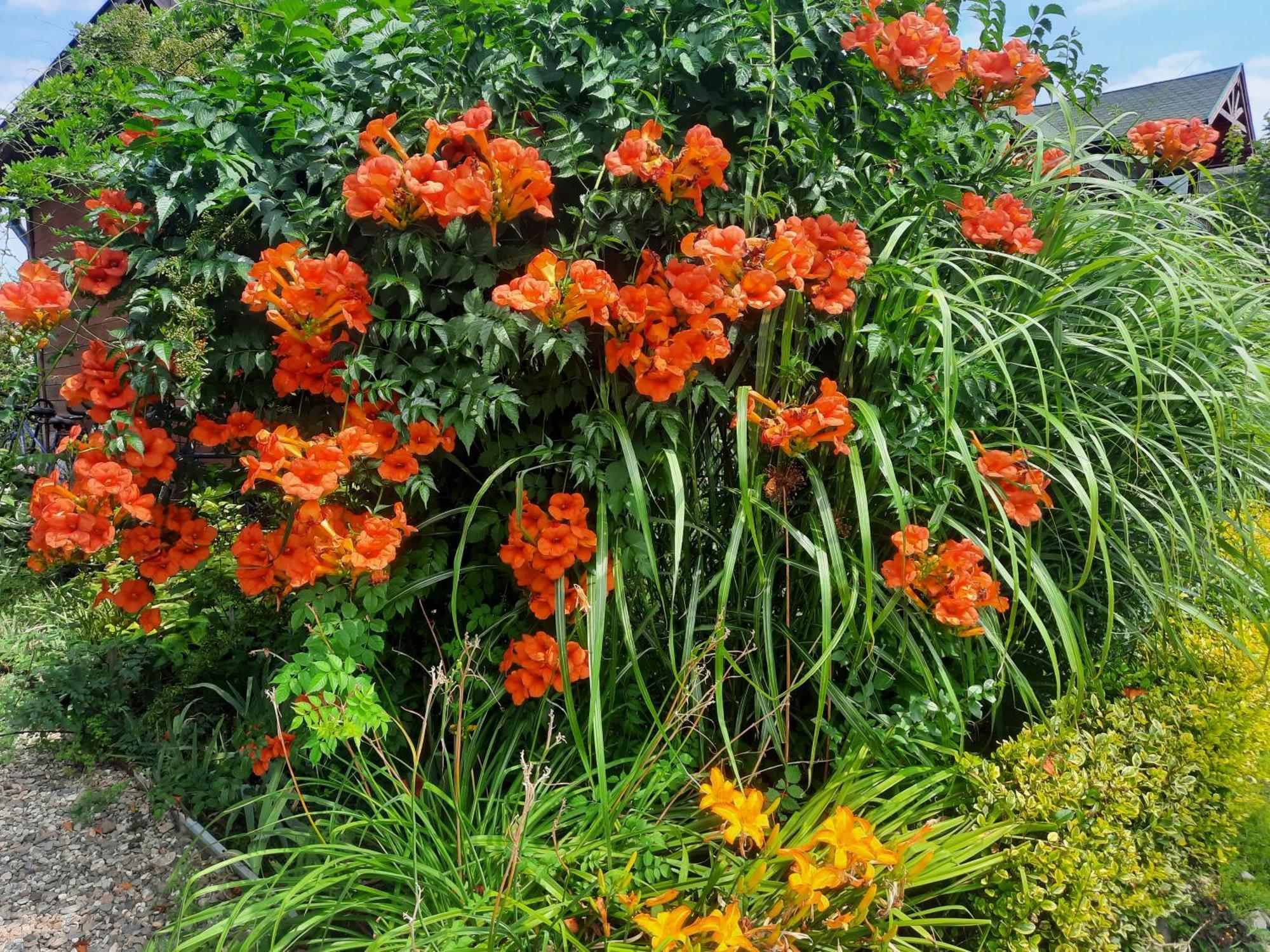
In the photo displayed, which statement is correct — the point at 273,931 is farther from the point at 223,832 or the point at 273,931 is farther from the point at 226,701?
the point at 226,701

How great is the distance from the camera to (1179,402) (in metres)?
2.29

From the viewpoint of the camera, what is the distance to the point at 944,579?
68.5 inches

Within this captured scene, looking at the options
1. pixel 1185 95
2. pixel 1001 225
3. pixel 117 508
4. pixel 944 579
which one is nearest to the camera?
pixel 944 579

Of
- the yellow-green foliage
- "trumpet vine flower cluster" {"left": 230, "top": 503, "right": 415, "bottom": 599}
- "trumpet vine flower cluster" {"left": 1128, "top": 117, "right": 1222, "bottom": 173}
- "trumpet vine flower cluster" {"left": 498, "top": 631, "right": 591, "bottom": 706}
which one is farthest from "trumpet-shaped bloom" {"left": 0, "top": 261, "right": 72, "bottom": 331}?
"trumpet vine flower cluster" {"left": 1128, "top": 117, "right": 1222, "bottom": 173}

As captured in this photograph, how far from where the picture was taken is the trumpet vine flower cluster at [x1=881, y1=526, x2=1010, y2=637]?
1.71 metres

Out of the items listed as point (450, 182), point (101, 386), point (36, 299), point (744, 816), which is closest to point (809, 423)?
point (744, 816)

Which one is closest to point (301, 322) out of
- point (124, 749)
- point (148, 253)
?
point (148, 253)

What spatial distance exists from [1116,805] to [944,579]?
58 cm

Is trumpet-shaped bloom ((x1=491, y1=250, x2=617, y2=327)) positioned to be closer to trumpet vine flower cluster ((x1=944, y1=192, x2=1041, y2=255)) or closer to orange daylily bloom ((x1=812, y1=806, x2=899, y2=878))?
orange daylily bloom ((x1=812, y1=806, x2=899, y2=878))

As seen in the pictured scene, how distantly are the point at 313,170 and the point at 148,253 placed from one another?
494mm

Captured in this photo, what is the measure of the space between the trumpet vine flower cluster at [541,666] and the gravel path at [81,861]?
2.92ft

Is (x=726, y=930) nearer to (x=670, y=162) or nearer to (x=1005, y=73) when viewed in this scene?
(x=670, y=162)

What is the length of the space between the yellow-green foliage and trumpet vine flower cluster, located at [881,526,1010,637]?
12.2 inches

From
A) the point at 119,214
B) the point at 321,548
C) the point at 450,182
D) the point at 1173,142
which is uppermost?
the point at 1173,142
